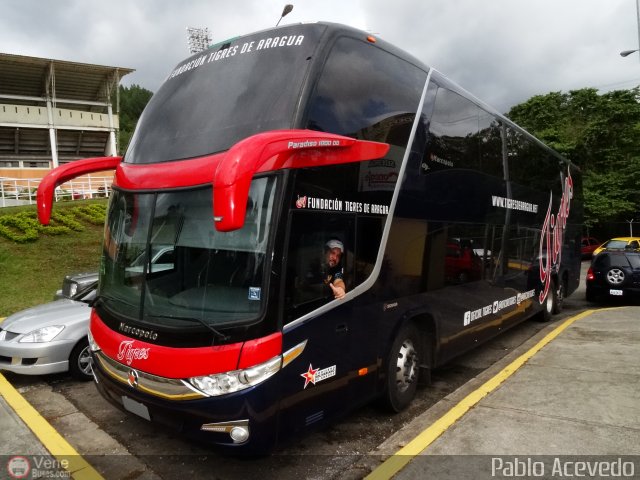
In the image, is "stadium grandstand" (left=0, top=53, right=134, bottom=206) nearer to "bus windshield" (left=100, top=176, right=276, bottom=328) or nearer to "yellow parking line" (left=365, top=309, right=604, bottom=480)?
"bus windshield" (left=100, top=176, right=276, bottom=328)

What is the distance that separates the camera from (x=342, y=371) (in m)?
4.02

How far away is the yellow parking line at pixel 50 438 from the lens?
3.84 meters

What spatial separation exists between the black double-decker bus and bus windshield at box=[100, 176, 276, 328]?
0.01 m

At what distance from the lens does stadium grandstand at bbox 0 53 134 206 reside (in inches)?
1259

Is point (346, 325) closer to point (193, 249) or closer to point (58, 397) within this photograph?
point (193, 249)

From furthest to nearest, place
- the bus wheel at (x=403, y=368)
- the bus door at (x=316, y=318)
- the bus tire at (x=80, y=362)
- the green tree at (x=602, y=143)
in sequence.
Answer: the green tree at (x=602, y=143)
the bus tire at (x=80, y=362)
the bus wheel at (x=403, y=368)
the bus door at (x=316, y=318)

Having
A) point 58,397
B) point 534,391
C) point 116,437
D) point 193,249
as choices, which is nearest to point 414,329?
point 534,391

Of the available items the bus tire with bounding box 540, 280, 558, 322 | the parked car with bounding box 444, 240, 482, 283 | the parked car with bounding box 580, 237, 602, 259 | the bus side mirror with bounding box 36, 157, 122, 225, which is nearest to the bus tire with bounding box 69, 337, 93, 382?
the bus side mirror with bounding box 36, 157, 122, 225

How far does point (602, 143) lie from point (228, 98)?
36.1 m

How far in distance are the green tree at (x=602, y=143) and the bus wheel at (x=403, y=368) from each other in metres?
30.9

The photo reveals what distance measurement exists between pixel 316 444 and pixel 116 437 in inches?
78.9

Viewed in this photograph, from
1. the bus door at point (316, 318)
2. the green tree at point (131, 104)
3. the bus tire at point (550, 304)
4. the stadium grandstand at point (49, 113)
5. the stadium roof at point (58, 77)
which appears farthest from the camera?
the green tree at point (131, 104)

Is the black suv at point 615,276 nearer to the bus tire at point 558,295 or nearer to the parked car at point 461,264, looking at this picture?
the bus tire at point 558,295

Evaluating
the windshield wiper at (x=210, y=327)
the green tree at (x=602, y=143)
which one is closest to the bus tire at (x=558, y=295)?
the windshield wiper at (x=210, y=327)
